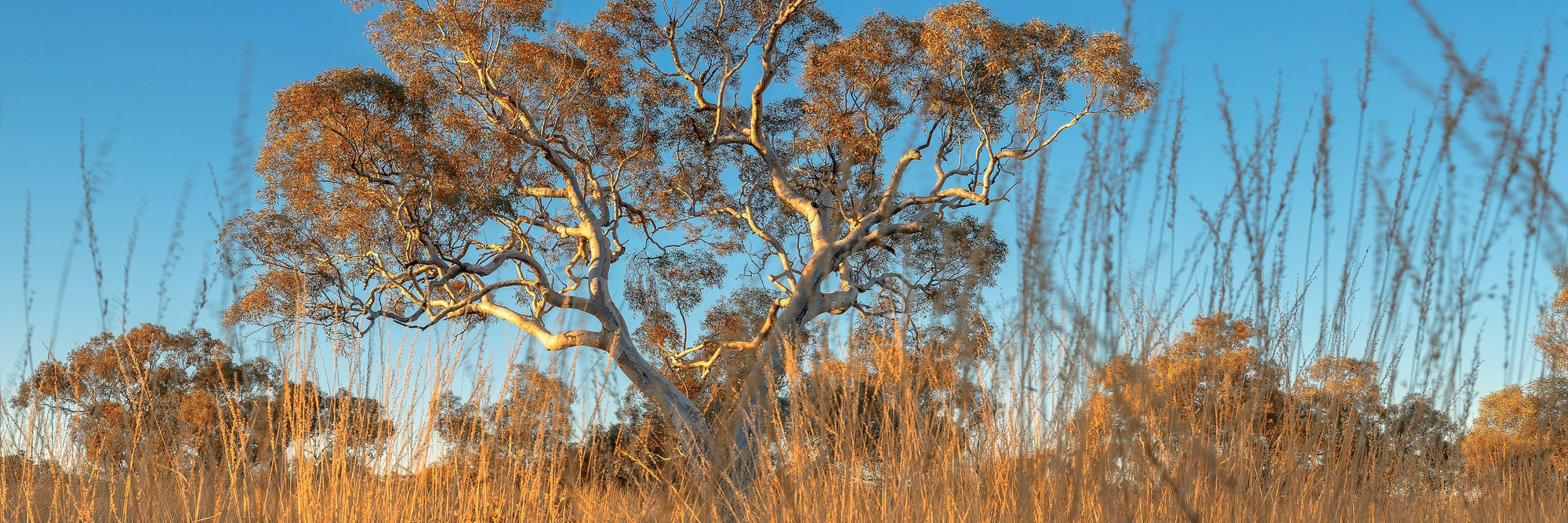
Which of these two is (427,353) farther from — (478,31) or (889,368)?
(478,31)

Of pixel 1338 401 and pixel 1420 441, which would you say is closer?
pixel 1338 401

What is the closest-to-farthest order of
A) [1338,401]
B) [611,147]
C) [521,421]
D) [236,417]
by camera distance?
[1338,401]
[236,417]
[521,421]
[611,147]

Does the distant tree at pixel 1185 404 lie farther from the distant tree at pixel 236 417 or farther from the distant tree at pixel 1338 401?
the distant tree at pixel 236 417

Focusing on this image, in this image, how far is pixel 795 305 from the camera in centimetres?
934

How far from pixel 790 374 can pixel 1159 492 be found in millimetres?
1046

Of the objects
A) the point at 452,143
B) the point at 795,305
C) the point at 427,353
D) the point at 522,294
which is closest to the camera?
the point at 427,353

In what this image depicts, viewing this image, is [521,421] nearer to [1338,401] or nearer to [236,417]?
[236,417]

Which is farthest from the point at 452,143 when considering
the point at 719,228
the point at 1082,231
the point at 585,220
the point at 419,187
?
the point at 1082,231

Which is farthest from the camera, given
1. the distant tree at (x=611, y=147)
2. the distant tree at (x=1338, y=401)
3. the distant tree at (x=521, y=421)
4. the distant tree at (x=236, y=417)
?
the distant tree at (x=611, y=147)

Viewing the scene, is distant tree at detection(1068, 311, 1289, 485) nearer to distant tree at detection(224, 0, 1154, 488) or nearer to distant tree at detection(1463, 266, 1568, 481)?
distant tree at detection(1463, 266, 1568, 481)

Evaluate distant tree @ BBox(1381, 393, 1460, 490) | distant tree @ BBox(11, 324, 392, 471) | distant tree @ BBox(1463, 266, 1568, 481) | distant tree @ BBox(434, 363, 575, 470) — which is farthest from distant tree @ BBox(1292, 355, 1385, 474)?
distant tree @ BBox(11, 324, 392, 471)

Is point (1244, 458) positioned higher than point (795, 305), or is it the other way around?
point (795, 305)

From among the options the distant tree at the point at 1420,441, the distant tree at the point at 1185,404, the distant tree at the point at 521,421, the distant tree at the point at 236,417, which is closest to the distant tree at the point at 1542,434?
the distant tree at the point at 1420,441

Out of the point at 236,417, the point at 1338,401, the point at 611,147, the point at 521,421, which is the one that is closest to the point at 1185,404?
the point at 1338,401
